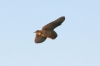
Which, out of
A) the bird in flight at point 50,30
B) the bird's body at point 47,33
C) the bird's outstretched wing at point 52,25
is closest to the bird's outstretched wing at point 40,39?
the bird in flight at point 50,30

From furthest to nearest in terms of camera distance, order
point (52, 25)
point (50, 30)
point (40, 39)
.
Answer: point (40, 39) < point (50, 30) < point (52, 25)

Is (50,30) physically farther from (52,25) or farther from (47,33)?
(52,25)

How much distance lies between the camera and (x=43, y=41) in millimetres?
55625

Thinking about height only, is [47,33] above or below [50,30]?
below

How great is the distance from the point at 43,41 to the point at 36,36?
806 millimetres

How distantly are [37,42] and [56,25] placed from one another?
242 cm

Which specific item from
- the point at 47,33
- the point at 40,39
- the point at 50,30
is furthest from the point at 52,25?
the point at 40,39

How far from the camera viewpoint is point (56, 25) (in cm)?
5462

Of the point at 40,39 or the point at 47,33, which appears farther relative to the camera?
the point at 40,39

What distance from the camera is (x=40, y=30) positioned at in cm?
5500

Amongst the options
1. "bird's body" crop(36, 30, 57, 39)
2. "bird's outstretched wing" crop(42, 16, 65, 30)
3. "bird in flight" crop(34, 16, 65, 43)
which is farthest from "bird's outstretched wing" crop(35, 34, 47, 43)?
"bird's outstretched wing" crop(42, 16, 65, 30)

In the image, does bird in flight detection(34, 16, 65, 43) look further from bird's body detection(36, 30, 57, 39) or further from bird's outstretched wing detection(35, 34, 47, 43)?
bird's outstretched wing detection(35, 34, 47, 43)

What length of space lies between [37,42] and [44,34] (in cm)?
123

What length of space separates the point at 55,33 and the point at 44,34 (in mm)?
998
